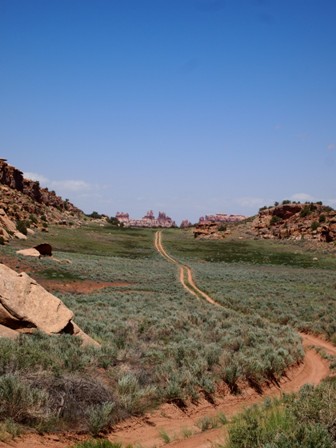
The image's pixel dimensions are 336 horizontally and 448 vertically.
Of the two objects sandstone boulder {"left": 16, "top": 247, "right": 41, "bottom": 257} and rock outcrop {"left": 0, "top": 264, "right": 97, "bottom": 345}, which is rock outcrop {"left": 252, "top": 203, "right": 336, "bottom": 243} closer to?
sandstone boulder {"left": 16, "top": 247, "right": 41, "bottom": 257}

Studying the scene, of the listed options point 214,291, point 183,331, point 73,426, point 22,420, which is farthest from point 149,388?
point 214,291

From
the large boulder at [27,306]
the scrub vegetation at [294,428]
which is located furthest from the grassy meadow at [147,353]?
the scrub vegetation at [294,428]

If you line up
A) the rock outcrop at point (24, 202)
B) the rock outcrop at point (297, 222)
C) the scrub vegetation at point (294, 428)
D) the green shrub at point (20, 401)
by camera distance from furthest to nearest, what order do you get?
1. the rock outcrop at point (297, 222)
2. the rock outcrop at point (24, 202)
3. the green shrub at point (20, 401)
4. the scrub vegetation at point (294, 428)

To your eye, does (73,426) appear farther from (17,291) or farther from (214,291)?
(214,291)

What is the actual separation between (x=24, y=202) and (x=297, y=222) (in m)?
75.4

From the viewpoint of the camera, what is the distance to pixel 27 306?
1343 centimetres

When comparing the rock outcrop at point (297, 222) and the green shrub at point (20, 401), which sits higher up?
the rock outcrop at point (297, 222)

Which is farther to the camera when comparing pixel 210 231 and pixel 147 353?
pixel 210 231

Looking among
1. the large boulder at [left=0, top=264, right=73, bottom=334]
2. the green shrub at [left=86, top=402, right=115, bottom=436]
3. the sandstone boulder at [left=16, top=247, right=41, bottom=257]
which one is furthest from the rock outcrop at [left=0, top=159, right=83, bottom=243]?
the green shrub at [left=86, top=402, right=115, bottom=436]

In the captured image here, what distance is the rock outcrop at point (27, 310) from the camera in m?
12.6

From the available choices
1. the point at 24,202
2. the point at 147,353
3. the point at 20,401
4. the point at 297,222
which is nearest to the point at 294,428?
the point at 20,401

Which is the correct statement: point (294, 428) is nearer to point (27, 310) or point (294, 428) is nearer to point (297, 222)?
point (27, 310)

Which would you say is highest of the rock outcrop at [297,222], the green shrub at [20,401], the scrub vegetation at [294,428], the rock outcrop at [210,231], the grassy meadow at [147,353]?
the rock outcrop at [297,222]

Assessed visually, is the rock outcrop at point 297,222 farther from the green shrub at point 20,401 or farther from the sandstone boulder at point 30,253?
the green shrub at point 20,401
